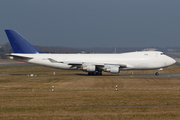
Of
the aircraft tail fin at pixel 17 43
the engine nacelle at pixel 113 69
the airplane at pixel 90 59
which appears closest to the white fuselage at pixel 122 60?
the airplane at pixel 90 59

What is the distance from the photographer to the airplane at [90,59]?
144ft

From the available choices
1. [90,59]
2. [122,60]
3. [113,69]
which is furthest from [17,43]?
[122,60]

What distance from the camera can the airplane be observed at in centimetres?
4391

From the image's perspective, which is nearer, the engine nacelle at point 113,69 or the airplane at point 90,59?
the engine nacelle at point 113,69

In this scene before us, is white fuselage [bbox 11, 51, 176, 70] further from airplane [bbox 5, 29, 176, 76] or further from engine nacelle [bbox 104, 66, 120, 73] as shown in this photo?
engine nacelle [bbox 104, 66, 120, 73]

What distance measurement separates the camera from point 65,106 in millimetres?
16844

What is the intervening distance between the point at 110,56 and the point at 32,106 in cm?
2981

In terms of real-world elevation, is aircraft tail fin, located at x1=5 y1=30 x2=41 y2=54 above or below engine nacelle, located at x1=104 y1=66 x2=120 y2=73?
above

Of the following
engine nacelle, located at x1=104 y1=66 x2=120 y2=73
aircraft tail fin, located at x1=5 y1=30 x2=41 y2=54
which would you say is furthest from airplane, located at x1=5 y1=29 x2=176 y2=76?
engine nacelle, located at x1=104 y1=66 x2=120 y2=73

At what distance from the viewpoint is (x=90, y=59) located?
1777 inches

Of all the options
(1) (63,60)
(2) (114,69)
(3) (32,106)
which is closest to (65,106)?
(3) (32,106)

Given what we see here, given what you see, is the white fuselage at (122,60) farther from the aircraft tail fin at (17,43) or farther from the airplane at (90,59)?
the aircraft tail fin at (17,43)

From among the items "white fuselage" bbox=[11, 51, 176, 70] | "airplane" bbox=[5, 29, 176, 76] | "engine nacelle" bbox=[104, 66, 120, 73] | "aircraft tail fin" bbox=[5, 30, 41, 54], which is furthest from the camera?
"aircraft tail fin" bbox=[5, 30, 41, 54]

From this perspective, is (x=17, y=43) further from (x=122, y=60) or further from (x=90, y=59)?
(x=122, y=60)
